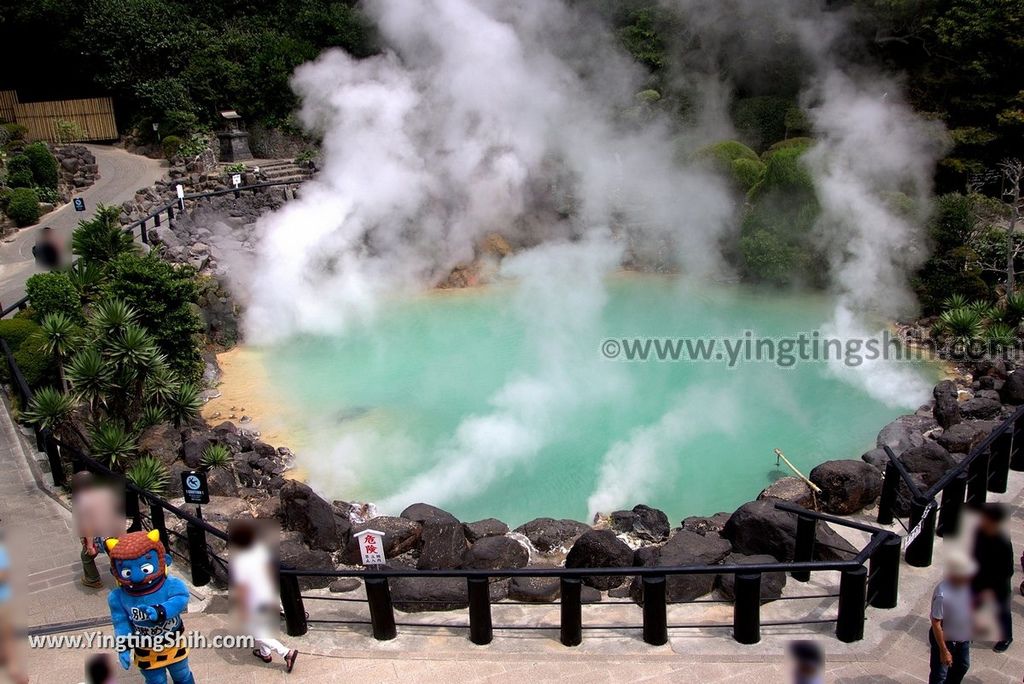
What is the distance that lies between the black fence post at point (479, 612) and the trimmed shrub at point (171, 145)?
80.2 ft

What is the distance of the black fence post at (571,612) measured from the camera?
7.09 m

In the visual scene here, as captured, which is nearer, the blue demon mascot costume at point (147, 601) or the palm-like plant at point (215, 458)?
the blue demon mascot costume at point (147, 601)

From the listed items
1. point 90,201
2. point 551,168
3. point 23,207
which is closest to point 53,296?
point 23,207

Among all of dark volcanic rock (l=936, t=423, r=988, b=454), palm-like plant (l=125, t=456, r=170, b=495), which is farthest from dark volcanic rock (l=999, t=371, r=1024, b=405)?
palm-like plant (l=125, t=456, r=170, b=495)

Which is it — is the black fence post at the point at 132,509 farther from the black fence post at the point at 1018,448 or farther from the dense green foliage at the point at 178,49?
the dense green foliage at the point at 178,49

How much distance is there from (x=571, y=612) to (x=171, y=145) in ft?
83.2

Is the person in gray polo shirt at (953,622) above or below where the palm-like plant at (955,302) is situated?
below

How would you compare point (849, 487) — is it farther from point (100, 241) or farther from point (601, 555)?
point (100, 241)

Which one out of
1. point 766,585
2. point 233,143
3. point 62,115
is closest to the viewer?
point 766,585

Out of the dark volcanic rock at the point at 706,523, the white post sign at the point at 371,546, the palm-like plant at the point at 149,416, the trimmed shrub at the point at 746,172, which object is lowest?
the dark volcanic rock at the point at 706,523

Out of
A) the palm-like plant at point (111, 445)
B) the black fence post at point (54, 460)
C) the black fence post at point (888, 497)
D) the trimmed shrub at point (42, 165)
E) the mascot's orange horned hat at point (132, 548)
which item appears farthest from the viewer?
the trimmed shrub at point (42, 165)

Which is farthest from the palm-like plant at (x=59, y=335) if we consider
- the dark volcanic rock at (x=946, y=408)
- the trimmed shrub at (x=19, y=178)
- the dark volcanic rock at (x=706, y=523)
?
the trimmed shrub at (x=19, y=178)

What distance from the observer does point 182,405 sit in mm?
13531

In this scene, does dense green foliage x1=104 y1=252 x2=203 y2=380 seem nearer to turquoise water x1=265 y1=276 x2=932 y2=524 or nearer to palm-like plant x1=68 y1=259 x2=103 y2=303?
palm-like plant x1=68 y1=259 x2=103 y2=303
